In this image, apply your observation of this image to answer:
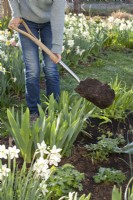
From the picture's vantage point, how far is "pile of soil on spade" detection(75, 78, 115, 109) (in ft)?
9.75

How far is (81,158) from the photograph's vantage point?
282 cm

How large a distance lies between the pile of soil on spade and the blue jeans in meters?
0.49

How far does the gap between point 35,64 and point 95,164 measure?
1029mm

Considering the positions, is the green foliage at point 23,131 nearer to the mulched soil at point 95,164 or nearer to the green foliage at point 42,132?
the green foliage at point 42,132

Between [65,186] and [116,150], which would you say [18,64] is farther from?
[65,186]

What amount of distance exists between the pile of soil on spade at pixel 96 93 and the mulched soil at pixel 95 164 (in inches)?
11.8

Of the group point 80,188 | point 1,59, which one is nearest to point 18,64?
point 1,59

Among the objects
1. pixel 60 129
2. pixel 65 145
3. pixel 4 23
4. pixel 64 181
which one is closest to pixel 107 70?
pixel 4 23

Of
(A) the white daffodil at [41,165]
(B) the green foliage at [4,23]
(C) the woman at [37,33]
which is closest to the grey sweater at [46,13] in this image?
(C) the woman at [37,33]

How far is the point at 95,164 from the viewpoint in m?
2.75

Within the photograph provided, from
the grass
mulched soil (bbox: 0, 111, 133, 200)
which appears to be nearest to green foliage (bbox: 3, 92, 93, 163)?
mulched soil (bbox: 0, 111, 133, 200)

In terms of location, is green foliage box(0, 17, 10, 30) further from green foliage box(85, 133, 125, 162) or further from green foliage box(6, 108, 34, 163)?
green foliage box(6, 108, 34, 163)

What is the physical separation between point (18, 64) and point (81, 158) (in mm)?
1559

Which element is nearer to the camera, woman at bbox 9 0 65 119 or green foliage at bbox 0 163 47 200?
green foliage at bbox 0 163 47 200
